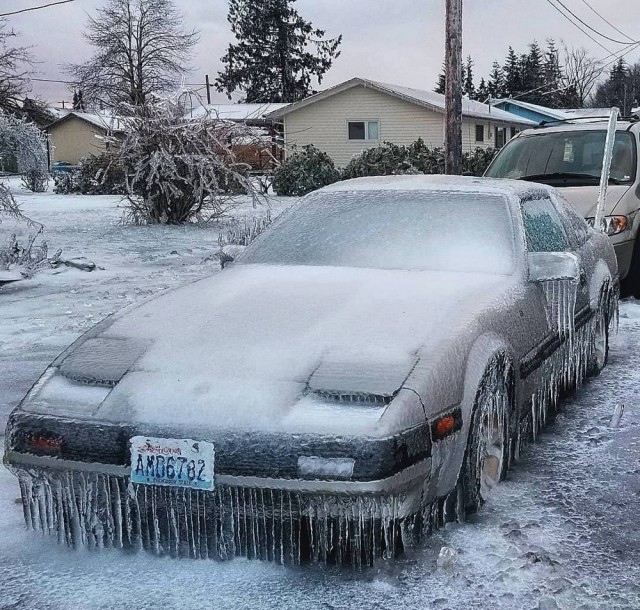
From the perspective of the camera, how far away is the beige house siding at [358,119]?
109 ft

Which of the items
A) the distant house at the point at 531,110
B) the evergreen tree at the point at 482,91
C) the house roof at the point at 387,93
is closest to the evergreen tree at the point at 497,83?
the evergreen tree at the point at 482,91

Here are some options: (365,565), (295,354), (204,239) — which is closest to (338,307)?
(295,354)

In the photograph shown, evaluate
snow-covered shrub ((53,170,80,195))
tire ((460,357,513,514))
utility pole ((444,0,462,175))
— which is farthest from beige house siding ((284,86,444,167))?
tire ((460,357,513,514))

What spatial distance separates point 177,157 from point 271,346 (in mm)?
12646

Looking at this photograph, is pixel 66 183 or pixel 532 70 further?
pixel 532 70

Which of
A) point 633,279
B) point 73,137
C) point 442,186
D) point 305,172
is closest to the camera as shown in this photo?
point 442,186

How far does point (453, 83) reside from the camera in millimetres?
12398

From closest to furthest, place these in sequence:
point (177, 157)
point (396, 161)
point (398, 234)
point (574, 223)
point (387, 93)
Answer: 1. point (398, 234)
2. point (574, 223)
3. point (177, 157)
4. point (396, 161)
5. point (387, 93)

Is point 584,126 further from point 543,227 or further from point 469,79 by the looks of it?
point 469,79

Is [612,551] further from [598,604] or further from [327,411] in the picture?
[327,411]

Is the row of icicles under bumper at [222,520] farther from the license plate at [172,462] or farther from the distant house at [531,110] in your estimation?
the distant house at [531,110]

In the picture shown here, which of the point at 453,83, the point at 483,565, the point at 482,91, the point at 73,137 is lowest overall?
the point at 483,565

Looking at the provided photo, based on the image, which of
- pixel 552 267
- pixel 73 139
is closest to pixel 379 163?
pixel 552 267

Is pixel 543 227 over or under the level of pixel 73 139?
under
